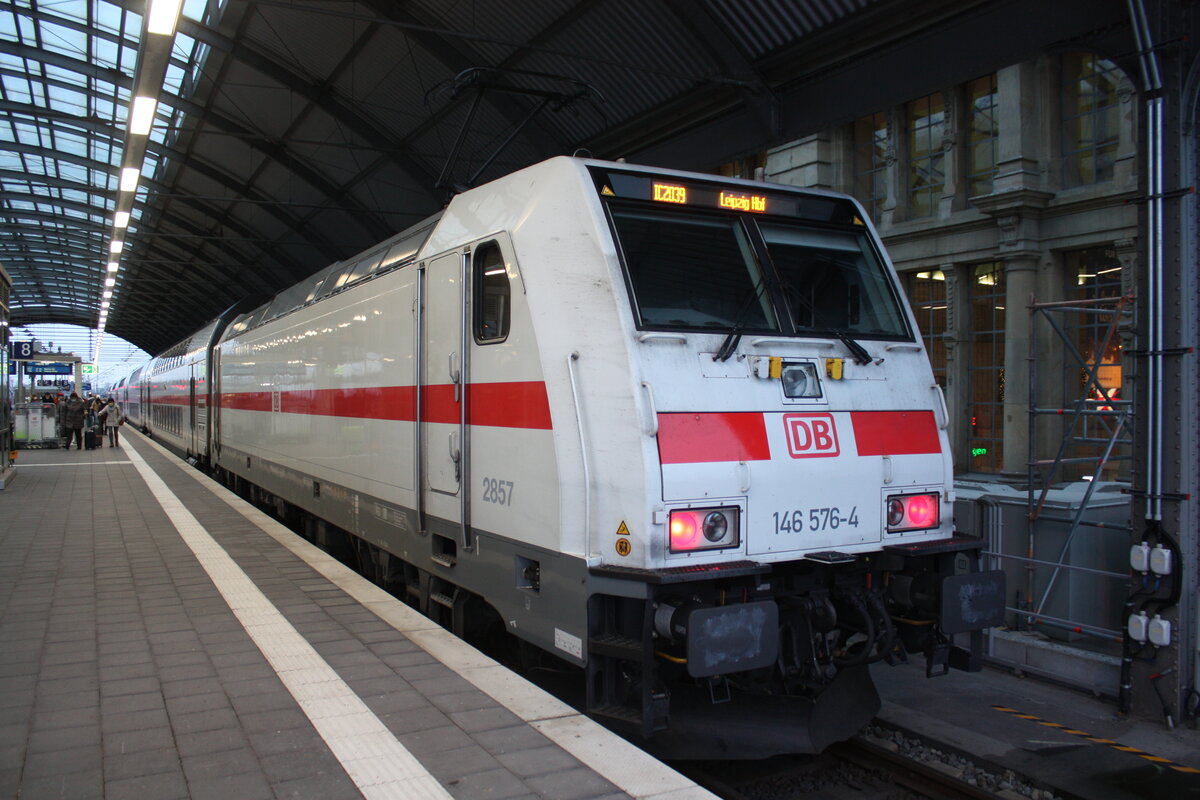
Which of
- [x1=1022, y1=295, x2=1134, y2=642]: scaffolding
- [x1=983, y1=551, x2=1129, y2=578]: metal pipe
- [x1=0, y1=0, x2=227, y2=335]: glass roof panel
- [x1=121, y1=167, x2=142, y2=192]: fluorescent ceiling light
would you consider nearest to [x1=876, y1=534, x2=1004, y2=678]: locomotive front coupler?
[x1=983, y1=551, x2=1129, y2=578]: metal pipe

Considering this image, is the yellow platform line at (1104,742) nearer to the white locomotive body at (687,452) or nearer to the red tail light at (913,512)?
the white locomotive body at (687,452)

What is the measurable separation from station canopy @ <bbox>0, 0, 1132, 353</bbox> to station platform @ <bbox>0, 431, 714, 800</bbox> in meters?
3.84

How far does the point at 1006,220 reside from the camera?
643 inches

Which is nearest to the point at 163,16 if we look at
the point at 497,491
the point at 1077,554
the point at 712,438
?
the point at 497,491

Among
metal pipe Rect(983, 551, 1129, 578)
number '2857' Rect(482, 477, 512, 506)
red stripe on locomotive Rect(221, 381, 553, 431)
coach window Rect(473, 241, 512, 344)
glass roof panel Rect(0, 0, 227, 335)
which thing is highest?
glass roof panel Rect(0, 0, 227, 335)

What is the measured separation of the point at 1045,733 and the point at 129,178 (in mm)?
18231

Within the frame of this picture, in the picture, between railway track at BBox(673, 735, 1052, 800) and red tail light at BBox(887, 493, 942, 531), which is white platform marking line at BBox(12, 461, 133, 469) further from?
red tail light at BBox(887, 493, 942, 531)

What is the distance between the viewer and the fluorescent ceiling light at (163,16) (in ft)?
32.8

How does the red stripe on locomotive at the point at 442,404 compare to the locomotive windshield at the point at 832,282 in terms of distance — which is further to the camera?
the locomotive windshield at the point at 832,282

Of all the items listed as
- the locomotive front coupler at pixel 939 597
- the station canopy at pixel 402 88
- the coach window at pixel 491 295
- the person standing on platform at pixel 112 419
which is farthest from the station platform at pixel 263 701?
the person standing on platform at pixel 112 419

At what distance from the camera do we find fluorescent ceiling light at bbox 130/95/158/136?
44.0 feet

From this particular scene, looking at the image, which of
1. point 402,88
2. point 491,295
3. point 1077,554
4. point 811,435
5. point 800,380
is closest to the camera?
point 811,435

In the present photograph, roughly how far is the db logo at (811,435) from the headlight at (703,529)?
0.56 m

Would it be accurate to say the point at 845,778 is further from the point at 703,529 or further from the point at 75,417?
the point at 75,417
